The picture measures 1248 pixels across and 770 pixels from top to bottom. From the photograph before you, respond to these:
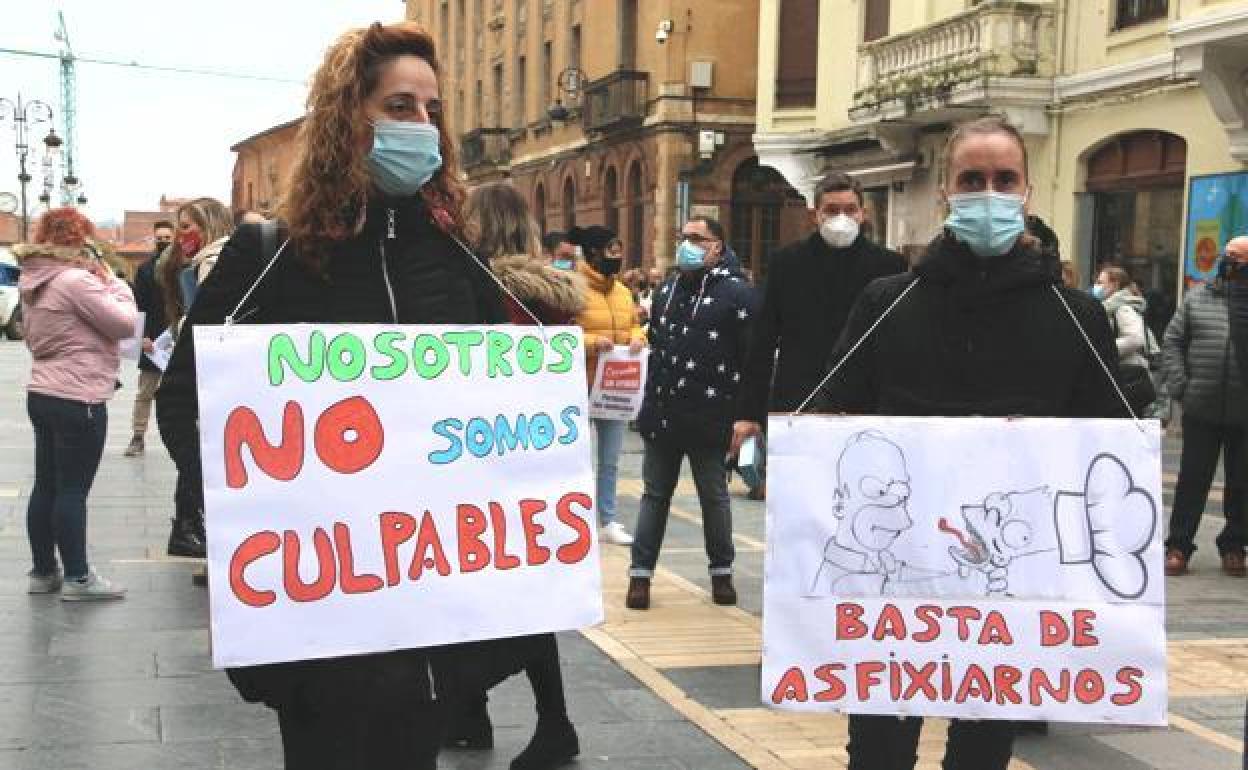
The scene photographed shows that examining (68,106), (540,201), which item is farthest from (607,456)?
(68,106)

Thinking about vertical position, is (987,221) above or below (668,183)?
below

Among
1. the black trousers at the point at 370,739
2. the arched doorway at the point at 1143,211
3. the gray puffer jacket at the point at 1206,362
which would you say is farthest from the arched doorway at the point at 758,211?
the black trousers at the point at 370,739

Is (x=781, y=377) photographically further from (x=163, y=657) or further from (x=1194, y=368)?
(x=1194, y=368)

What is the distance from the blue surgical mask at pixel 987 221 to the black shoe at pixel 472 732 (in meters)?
2.15

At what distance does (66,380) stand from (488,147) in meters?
39.3

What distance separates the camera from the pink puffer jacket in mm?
6340

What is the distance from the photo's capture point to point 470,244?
118 inches

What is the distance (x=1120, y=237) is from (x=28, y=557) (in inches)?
559

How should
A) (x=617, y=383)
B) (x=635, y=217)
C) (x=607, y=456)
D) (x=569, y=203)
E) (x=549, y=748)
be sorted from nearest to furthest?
1. (x=549, y=748)
2. (x=617, y=383)
3. (x=607, y=456)
4. (x=635, y=217)
5. (x=569, y=203)

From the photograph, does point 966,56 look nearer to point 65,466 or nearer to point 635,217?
point 635,217

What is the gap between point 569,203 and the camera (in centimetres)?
3881

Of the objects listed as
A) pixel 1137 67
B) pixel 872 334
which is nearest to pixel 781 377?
pixel 872 334

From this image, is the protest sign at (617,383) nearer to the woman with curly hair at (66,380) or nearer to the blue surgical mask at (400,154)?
the woman with curly hair at (66,380)

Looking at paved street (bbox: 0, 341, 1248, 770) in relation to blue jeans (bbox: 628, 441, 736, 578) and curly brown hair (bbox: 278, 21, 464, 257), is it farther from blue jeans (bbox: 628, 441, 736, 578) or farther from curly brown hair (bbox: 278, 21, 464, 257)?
curly brown hair (bbox: 278, 21, 464, 257)
